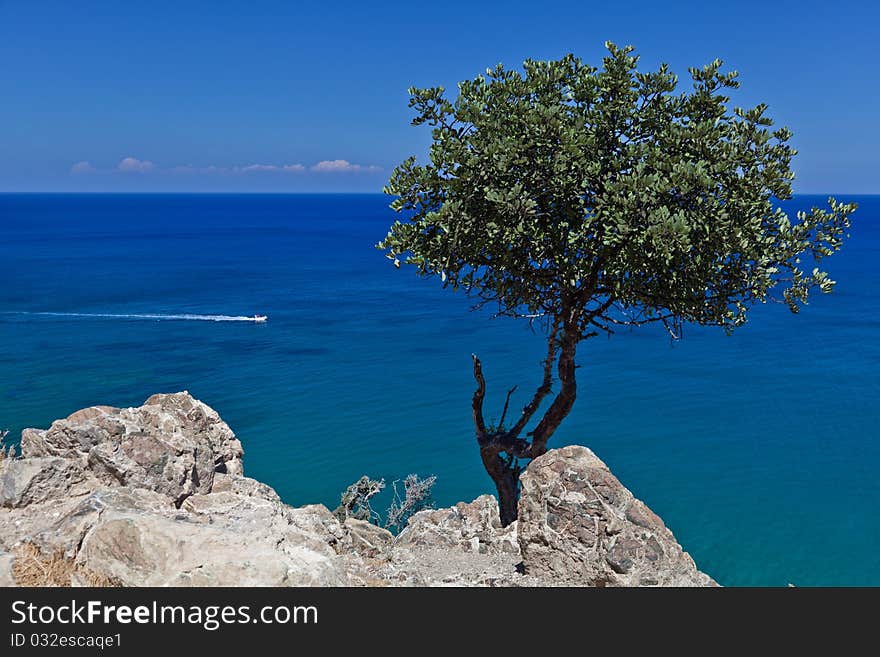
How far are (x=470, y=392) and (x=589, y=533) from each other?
3679 centimetres

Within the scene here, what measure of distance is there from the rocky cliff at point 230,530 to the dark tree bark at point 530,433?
3.89ft

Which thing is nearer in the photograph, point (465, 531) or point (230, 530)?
point (230, 530)

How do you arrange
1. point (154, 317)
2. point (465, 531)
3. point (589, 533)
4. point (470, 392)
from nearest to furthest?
1. point (589, 533)
2. point (465, 531)
3. point (470, 392)
4. point (154, 317)

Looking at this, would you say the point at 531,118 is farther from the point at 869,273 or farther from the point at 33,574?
the point at 869,273

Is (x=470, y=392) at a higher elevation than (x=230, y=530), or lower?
lower

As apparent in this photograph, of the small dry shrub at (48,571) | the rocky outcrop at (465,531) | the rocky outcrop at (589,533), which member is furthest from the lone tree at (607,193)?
the small dry shrub at (48,571)

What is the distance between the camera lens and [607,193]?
13172 mm

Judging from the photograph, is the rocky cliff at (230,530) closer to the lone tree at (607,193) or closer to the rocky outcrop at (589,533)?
the rocky outcrop at (589,533)

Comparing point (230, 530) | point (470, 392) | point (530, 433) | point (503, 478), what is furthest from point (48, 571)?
point (470, 392)

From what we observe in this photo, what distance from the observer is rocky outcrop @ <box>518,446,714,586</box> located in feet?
38.0

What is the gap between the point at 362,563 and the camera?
14023 millimetres

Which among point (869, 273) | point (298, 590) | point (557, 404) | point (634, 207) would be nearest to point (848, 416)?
point (557, 404)

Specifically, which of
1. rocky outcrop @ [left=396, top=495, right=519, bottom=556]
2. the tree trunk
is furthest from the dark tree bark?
rocky outcrop @ [left=396, top=495, right=519, bottom=556]

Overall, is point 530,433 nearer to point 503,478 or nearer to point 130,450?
point 503,478
